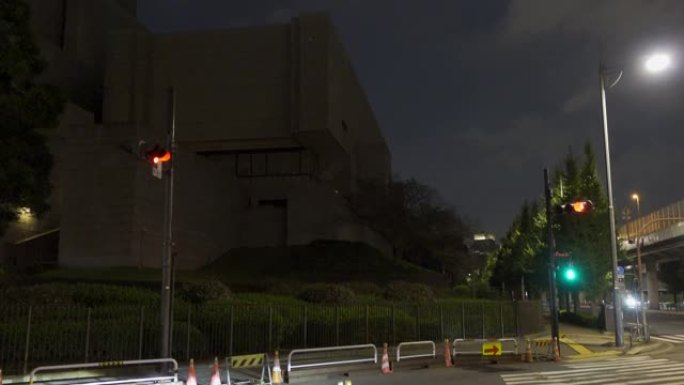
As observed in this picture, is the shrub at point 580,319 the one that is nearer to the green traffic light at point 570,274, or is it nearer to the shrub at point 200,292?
the green traffic light at point 570,274

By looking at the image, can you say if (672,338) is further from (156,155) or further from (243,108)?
(243,108)

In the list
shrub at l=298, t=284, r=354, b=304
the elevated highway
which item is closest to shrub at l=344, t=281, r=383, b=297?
shrub at l=298, t=284, r=354, b=304

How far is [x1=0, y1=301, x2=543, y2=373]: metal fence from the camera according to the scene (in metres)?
18.0

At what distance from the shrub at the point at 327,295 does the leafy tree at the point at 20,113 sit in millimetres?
12719

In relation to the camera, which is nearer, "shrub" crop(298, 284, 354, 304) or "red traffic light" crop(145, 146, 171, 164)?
"red traffic light" crop(145, 146, 171, 164)

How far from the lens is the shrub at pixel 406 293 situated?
112 ft

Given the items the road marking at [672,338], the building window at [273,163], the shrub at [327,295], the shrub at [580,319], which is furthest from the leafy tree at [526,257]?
the building window at [273,163]

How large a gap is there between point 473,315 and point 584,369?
12.6 meters

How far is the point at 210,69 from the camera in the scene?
71.1 m

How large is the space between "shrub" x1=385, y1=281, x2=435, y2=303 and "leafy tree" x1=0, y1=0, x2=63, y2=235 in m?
19.3

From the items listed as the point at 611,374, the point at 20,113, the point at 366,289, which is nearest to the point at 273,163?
the point at 366,289

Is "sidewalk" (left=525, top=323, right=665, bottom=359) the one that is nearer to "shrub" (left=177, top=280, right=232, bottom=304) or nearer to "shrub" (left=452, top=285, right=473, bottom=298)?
"shrub" (left=177, top=280, right=232, bottom=304)

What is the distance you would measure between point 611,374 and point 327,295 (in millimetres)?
14180

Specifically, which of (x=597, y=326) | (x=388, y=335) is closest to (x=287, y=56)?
(x=597, y=326)
